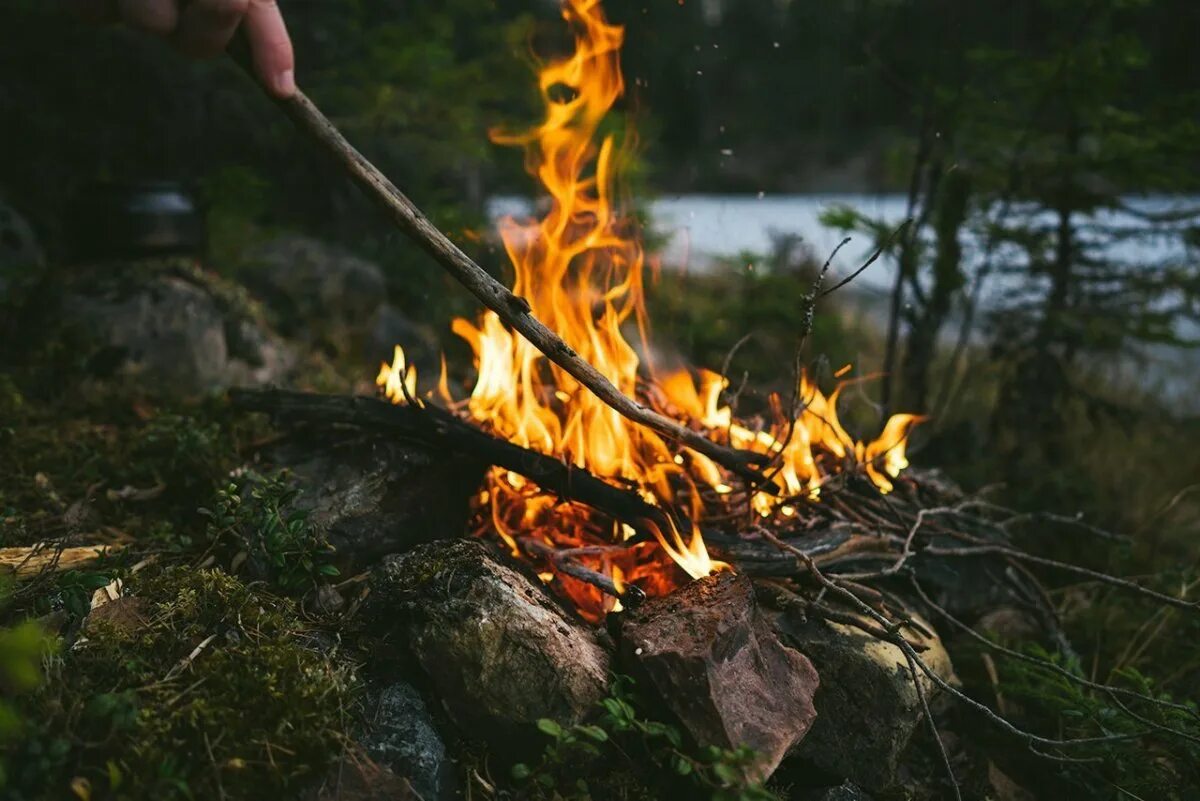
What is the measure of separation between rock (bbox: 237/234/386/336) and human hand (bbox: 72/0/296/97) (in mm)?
4440

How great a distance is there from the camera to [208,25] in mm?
2391

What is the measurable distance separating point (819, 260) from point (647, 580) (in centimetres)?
741

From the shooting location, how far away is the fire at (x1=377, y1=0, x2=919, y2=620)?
120 inches

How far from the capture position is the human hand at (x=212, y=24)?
7.69 feet

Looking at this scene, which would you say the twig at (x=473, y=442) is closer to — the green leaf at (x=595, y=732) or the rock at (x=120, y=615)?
the green leaf at (x=595, y=732)

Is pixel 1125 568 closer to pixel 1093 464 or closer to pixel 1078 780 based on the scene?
pixel 1093 464

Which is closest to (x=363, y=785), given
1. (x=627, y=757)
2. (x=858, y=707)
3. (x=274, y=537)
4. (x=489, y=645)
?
(x=489, y=645)

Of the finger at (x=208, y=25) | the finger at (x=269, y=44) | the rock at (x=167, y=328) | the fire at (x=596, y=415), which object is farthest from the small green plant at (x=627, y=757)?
the rock at (x=167, y=328)

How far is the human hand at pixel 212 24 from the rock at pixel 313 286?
4440mm

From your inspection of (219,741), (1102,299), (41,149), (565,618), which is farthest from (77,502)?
(1102,299)

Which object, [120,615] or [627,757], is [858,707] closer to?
[627,757]

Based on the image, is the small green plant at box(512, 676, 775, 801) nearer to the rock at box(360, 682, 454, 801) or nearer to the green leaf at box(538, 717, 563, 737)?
the green leaf at box(538, 717, 563, 737)

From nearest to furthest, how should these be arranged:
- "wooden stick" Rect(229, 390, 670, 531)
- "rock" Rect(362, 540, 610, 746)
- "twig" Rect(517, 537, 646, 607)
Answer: "rock" Rect(362, 540, 610, 746) < "twig" Rect(517, 537, 646, 607) < "wooden stick" Rect(229, 390, 670, 531)

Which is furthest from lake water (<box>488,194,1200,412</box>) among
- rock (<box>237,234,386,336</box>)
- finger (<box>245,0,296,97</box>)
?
finger (<box>245,0,296,97</box>)
